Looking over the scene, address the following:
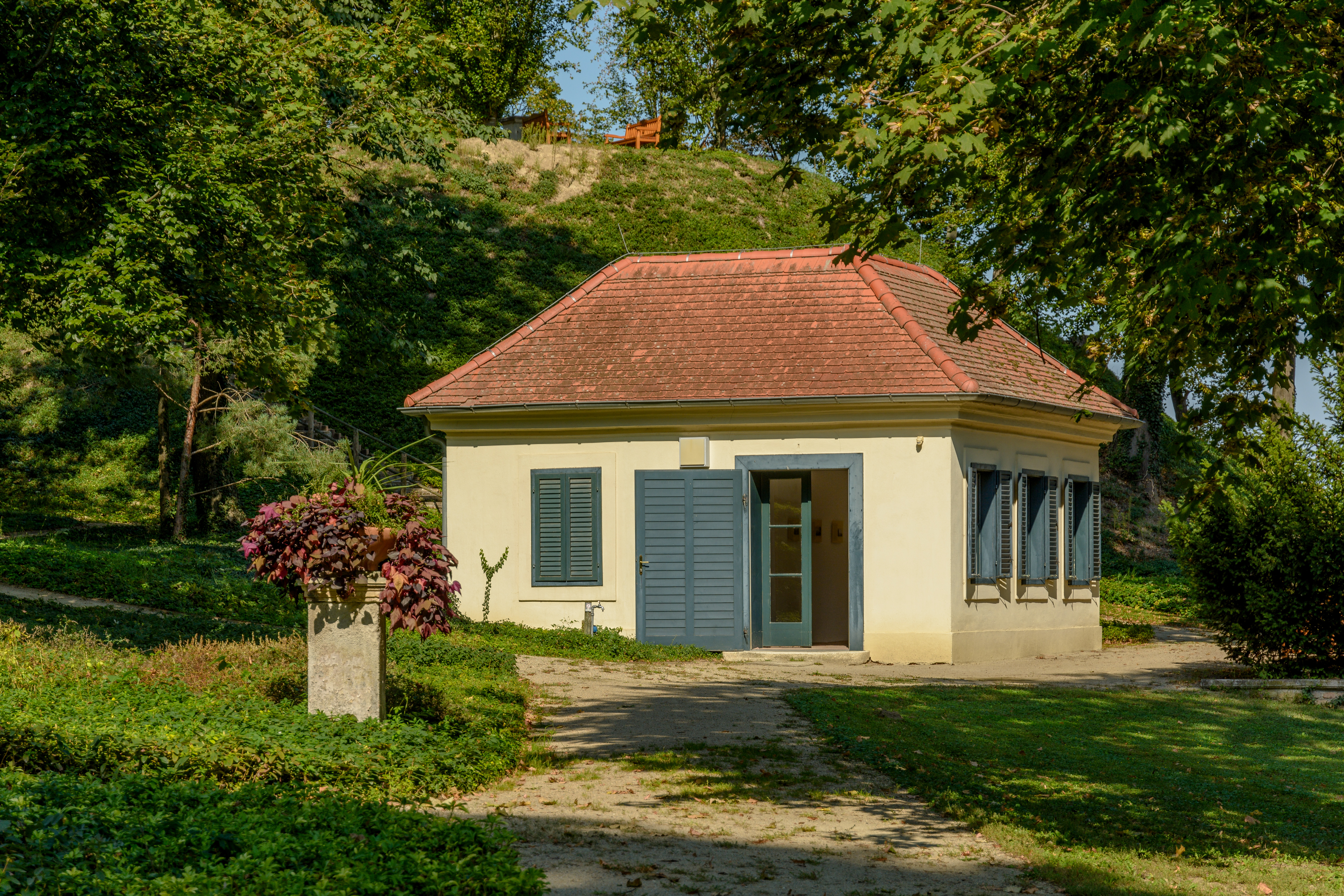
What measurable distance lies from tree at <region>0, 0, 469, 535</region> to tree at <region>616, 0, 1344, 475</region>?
198 inches

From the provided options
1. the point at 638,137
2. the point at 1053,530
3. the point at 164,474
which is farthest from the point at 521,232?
the point at 1053,530

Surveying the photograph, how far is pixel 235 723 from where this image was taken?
703 centimetres

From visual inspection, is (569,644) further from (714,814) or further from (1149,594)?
(1149,594)

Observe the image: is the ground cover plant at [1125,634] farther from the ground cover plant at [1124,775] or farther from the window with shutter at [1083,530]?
the ground cover plant at [1124,775]

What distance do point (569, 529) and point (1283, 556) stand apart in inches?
334

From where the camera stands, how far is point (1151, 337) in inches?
340

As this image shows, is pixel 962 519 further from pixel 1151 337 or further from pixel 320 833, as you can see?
pixel 320 833

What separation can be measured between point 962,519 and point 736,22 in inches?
395

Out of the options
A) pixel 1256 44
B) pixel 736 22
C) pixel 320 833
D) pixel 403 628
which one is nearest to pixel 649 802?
pixel 403 628

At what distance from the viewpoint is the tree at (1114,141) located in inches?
219

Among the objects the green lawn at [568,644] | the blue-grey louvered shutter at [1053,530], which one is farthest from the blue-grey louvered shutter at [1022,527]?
the green lawn at [568,644]

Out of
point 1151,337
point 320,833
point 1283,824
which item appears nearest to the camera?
point 320,833

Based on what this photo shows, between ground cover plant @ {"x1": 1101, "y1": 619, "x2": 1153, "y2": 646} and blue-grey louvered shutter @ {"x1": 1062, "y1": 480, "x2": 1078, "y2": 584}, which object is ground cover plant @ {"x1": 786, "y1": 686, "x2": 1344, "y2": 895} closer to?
blue-grey louvered shutter @ {"x1": 1062, "y1": 480, "x2": 1078, "y2": 584}

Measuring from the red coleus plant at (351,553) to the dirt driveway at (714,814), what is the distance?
1227mm
